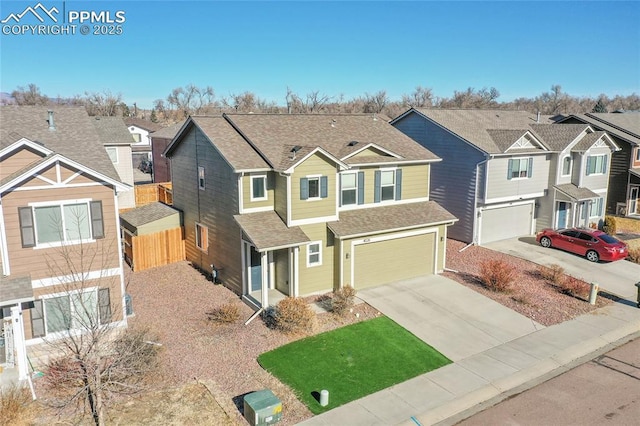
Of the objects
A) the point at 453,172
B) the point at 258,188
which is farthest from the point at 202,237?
the point at 453,172

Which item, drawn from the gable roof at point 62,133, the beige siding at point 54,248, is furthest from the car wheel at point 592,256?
the gable roof at point 62,133

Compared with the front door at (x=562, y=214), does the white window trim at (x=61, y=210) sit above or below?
above

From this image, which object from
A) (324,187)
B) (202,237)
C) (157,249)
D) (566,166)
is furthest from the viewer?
(566,166)

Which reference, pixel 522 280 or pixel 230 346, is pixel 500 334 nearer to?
pixel 522 280

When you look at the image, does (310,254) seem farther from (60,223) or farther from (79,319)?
(60,223)

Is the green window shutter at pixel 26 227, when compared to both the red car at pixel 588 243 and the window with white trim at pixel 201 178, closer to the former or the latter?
the window with white trim at pixel 201 178
